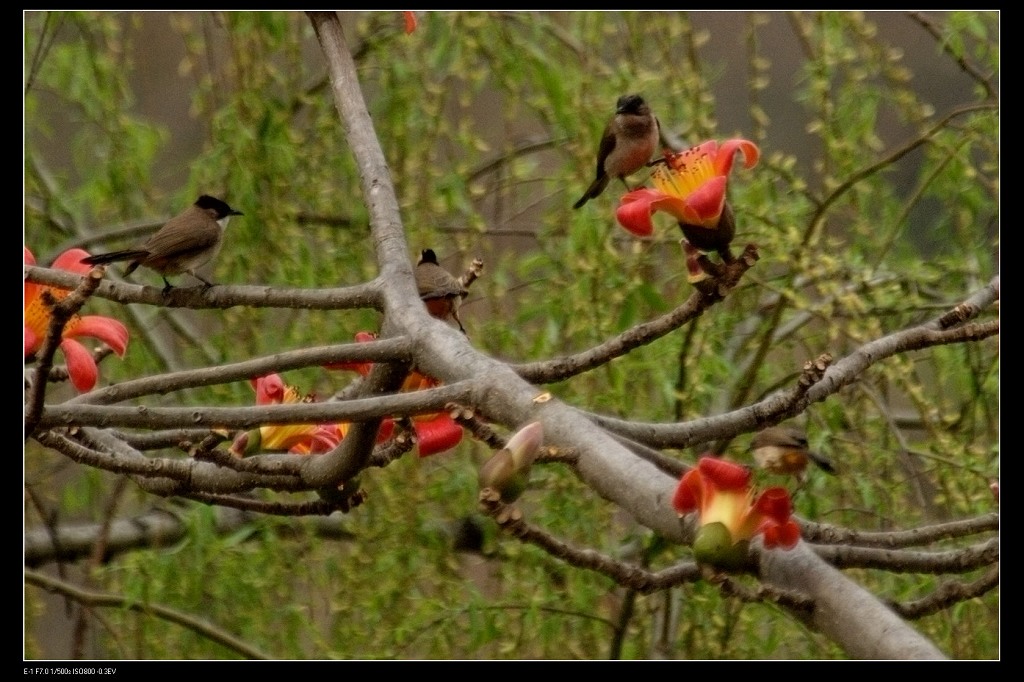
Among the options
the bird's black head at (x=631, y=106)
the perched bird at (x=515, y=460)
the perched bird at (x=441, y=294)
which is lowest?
the perched bird at (x=515, y=460)

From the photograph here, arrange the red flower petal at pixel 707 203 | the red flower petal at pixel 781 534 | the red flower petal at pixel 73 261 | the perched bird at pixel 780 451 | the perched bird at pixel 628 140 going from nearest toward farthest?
the red flower petal at pixel 781 534 → the red flower petal at pixel 707 203 → the red flower petal at pixel 73 261 → the perched bird at pixel 628 140 → the perched bird at pixel 780 451

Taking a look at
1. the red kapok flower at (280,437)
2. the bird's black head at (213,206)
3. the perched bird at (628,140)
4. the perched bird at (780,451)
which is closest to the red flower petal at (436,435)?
the red kapok flower at (280,437)

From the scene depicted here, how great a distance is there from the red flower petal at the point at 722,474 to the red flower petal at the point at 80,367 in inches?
27.6

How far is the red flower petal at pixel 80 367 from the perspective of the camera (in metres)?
1.20

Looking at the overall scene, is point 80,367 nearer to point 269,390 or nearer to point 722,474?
point 269,390

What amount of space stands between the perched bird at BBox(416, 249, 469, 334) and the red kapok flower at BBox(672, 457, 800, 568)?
1.95 feet

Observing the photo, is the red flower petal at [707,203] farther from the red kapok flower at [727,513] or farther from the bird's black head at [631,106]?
the bird's black head at [631,106]

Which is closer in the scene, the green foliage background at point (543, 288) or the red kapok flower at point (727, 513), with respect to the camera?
the red kapok flower at point (727, 513)

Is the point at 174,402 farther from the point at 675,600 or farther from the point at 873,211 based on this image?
the point at 873,211

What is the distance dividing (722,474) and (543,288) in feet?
5.44

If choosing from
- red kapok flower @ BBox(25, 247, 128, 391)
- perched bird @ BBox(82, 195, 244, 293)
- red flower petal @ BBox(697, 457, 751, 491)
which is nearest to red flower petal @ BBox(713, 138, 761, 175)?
red flower petal @ BBox(697, 457, 751, 491)

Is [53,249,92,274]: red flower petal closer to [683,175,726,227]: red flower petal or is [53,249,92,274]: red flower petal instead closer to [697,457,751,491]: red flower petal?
[683,175,726,227]: red flower petal

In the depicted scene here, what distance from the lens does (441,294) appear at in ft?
4.58


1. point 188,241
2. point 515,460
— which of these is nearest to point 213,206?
point 188,241
